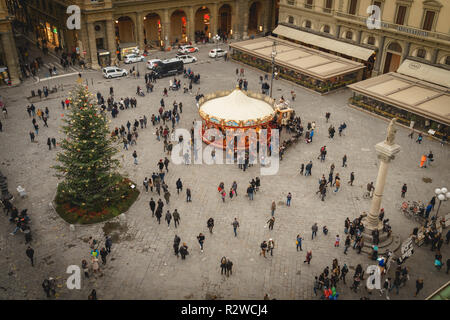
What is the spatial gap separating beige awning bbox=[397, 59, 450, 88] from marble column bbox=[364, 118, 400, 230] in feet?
71.1

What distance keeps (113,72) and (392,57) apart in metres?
30.8

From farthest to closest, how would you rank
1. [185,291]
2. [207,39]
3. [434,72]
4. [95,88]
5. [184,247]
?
[207,39]
[95,88]
[434,72]
[184,247]
[185,291]

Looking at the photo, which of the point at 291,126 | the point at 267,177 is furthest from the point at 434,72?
the point at 267,177

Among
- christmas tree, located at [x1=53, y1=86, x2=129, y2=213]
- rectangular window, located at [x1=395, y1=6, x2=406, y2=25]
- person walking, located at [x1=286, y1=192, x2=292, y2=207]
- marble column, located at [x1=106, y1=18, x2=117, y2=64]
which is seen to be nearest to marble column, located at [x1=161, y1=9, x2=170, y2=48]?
marble column, located at [x1=106, y1=18, x2=117, y2=64]

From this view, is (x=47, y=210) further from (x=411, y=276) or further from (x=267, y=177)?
(x=411, y=276)

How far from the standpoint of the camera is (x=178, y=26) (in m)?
64.6

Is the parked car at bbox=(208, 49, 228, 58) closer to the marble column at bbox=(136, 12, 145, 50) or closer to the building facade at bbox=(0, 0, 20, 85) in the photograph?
the marble column at bbox=(136, 12, 145, 50)

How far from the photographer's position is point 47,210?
27641 millimetres

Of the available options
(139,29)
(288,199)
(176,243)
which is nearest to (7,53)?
(139,29)

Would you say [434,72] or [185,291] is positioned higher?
[434,72]

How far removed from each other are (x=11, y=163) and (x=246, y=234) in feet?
61.9

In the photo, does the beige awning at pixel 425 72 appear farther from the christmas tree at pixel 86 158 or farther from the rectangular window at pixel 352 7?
the christmas tree at pixel 86 158

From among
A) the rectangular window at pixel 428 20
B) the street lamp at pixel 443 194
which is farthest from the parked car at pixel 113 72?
the street lamp at pixel 443 194

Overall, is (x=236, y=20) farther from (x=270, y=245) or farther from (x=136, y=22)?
(x=270, y=245)
